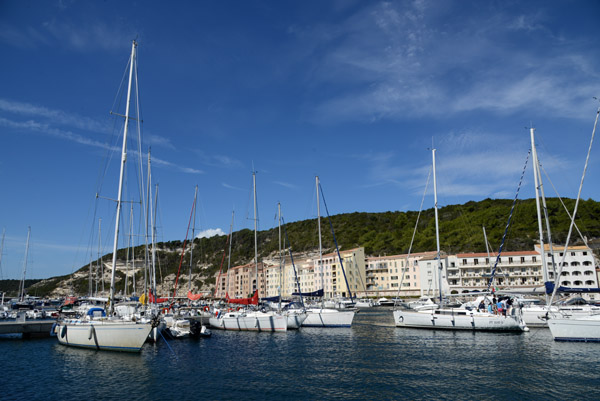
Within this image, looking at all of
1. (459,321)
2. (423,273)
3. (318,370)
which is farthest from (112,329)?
(423,273)

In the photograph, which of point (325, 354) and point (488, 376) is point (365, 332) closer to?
point (325, 354)

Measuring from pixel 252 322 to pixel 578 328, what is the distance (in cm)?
2822

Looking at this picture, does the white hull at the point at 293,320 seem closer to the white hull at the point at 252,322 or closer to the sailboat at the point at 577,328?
the white hull at the point at 252,322

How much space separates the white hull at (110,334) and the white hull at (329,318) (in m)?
22.0

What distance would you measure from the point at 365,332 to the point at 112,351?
74.7 ft

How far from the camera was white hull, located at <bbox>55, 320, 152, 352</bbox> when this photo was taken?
24.9 m

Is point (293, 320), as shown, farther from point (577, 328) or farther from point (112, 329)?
point (577, 328)

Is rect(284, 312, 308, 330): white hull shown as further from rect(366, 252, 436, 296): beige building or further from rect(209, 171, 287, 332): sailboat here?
rect(366, 252, 436, 296): beige building

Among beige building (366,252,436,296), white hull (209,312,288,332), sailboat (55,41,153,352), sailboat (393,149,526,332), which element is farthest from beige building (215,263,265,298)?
sailboat (55,41,153,352)

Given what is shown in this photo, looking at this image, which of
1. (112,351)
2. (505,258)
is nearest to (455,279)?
(505,258)

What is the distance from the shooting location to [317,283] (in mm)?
129125

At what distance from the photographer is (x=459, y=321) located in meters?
37.5

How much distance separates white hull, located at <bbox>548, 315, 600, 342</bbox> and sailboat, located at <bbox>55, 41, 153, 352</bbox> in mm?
27956

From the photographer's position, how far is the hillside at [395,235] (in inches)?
4368
